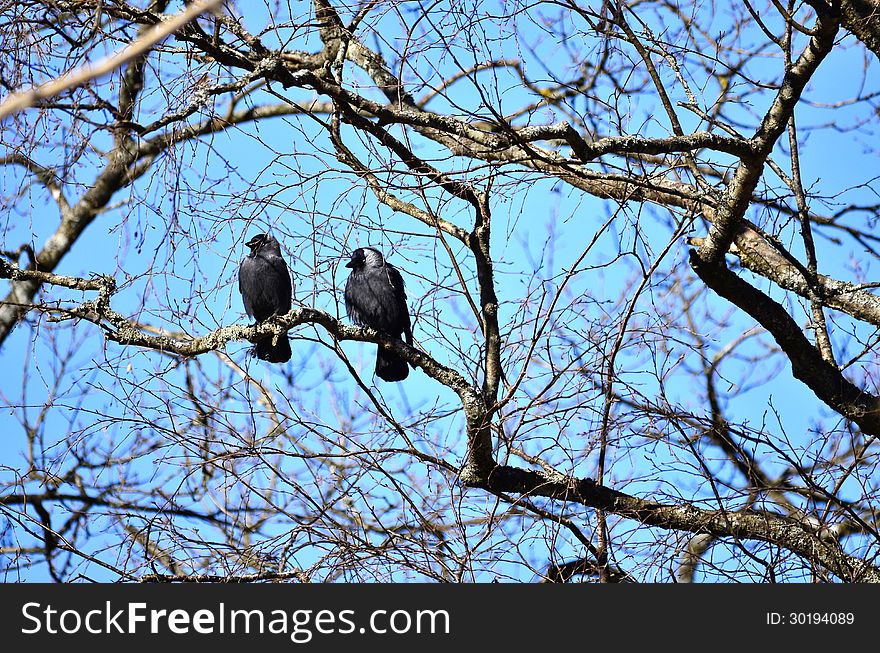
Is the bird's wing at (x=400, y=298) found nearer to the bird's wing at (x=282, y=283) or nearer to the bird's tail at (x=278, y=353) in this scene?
the bird's wing at (x=282, y=283)

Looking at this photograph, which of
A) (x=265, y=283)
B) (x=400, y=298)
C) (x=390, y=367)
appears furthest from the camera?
(x=400, y=298)

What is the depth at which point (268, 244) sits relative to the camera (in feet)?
19.9

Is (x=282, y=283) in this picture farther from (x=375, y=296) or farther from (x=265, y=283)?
(x=375, y=296)

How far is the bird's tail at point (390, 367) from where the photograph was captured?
557 centimetres

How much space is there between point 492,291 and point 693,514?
1.41 metres

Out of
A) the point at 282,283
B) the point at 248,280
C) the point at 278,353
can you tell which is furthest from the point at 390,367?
the point at 248,280

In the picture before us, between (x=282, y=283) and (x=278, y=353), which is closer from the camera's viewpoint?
(x=278, y=353)

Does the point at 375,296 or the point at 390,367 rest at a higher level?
the point at 375,296

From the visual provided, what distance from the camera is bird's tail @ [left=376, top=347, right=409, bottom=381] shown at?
5570 millimetres

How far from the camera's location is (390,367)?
560 centimetres

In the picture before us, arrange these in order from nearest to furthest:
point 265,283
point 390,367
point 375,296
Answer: point 390,367, point 265,283, point 375,296

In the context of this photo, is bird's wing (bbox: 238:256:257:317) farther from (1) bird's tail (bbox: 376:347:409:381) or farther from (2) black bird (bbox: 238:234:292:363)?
(1) bird's tail (bbox: 376:347:409:381)

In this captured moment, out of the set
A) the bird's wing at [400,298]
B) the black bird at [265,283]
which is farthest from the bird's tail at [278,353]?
the bird's wing at [400,298]

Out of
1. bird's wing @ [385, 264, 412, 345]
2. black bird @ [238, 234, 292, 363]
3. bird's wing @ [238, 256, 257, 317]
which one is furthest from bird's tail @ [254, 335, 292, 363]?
bird's wing @ [385, 264, 412, 345]
